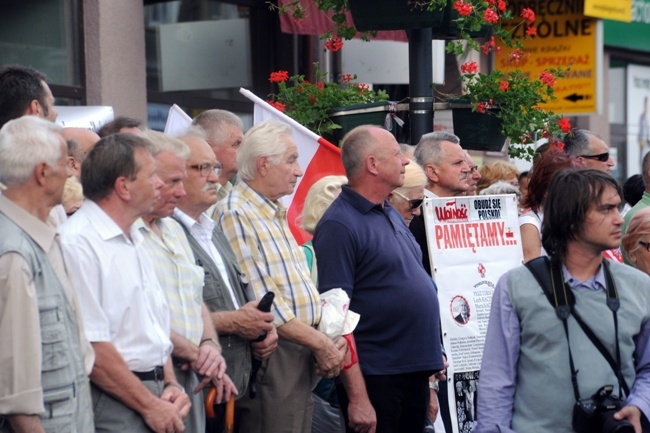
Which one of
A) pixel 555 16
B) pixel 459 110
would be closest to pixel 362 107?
pixel 459 110

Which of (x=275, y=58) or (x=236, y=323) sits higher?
(x=275, y=58)

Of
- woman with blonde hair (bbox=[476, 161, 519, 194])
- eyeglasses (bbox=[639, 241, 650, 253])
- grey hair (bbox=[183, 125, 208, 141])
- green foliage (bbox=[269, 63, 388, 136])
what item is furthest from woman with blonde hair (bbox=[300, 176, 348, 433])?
woman with blonde hair (bbox=[476, 161, 519, 194])

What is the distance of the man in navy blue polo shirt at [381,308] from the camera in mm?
5734

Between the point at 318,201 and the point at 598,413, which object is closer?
the point at 598,413

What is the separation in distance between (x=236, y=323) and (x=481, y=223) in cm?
207

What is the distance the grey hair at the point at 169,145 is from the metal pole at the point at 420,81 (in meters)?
2.71

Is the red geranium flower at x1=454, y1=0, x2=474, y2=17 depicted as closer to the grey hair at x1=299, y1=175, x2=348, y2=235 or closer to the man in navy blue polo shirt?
the grey hair at x1=299, y1=175, x2=348, y2=235

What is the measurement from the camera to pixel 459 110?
24.9 ft

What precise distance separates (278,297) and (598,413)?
5.43ft

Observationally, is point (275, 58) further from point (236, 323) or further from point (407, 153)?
point (236, 323)

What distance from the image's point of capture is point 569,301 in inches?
171

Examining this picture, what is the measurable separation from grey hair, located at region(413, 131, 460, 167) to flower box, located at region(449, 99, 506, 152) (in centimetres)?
42

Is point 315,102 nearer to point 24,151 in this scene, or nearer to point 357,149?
point 357,149

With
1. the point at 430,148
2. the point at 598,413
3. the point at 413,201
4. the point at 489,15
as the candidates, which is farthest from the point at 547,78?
the point at 598,413
